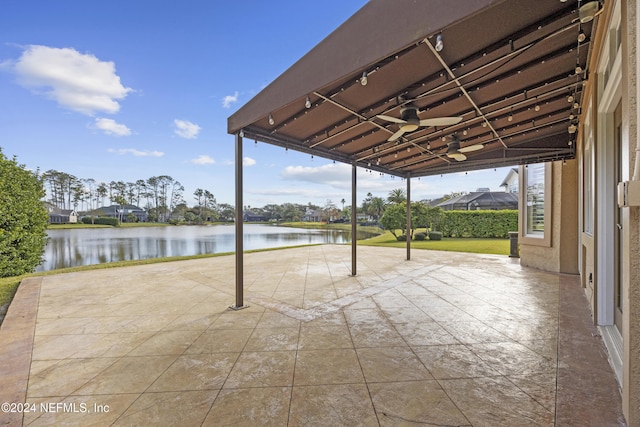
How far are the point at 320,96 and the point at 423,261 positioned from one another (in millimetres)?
6074

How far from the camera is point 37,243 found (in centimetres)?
685

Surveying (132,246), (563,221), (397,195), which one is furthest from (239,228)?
(397,195)

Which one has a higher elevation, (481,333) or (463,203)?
(463,203)

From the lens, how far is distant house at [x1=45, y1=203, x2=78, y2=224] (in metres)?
38.5

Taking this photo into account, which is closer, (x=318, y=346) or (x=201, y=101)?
(x=318, y=346)

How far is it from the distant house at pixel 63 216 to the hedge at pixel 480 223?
51.6 meters

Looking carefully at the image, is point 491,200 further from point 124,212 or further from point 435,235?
point 124,212

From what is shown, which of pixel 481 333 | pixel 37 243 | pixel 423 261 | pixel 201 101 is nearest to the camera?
pixel 481 333

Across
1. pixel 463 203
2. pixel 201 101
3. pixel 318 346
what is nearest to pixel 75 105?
pixel 201 101

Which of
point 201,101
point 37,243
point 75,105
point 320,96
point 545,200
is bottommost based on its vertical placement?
point 37,243

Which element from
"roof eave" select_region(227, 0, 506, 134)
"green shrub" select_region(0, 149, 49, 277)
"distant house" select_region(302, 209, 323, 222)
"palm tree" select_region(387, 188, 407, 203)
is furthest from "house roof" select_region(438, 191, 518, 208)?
"distant house" select_region(302, 209, 323, 222)

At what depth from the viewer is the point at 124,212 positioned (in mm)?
51062

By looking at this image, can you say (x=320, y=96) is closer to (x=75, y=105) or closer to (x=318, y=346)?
(x=318, y=346)

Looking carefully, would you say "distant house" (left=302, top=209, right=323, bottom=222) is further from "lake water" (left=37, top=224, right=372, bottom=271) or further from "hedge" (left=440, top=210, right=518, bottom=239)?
"hedge" (left=440, top=210, right=518, bottom=239)
